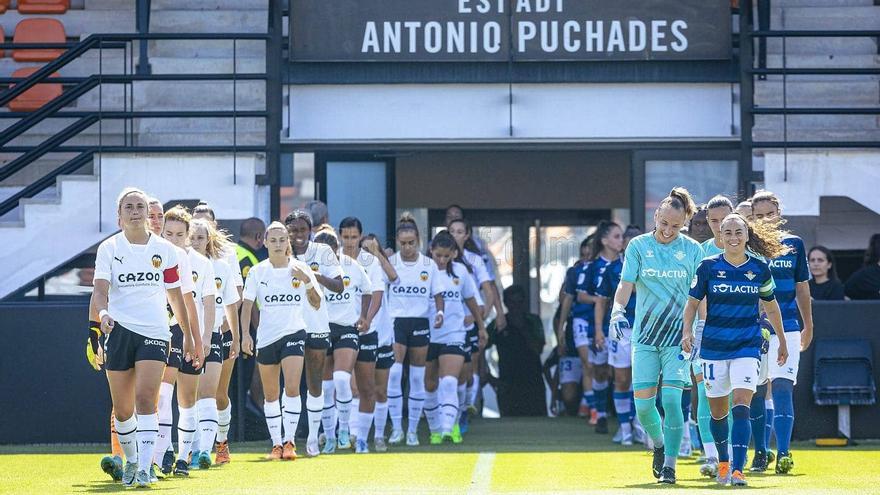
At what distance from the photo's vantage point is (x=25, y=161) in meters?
16.5

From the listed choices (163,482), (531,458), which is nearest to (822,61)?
(531,458)

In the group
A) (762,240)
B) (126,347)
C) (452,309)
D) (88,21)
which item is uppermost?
(88,21)

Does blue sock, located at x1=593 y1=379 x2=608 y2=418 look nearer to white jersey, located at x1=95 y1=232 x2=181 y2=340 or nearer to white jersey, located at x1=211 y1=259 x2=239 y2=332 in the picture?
white jersey, located at x1=211 y1=259 x2=239 y2=332

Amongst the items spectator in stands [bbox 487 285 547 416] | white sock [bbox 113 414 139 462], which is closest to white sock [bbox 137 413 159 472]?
white sock [bbox 113 414 139 462]

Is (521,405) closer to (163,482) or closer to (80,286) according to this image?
(80,286)

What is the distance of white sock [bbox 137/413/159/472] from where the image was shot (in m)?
10.3

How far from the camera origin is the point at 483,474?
466 inches

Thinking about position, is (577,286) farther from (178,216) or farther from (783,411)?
(178,216)

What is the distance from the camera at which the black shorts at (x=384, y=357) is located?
48.6 ft

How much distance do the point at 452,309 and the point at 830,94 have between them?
18.1 feet

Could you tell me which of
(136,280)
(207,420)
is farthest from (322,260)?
(136,280)

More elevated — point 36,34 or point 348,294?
point 36,34

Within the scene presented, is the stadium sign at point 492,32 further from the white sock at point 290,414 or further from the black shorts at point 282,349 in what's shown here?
the white sock at point 290,414

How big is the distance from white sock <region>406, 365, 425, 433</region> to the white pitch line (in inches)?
52.2
